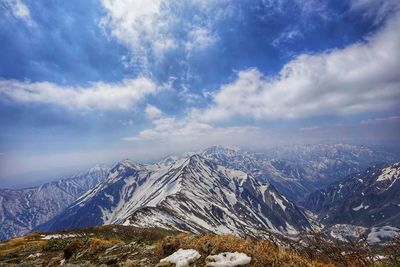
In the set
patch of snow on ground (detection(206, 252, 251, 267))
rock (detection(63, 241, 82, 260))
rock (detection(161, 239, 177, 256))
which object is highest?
patch of snow on ground (detection(206, 252, 251, 267))

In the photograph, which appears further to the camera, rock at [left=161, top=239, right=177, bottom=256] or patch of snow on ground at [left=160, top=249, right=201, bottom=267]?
rock at [left=161, top=239, right=177, bottom=256]

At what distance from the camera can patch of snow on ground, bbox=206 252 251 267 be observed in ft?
33.0

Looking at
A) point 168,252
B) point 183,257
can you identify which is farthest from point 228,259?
point 168,252

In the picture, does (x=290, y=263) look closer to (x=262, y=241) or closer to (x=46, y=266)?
(x=262, y=241)

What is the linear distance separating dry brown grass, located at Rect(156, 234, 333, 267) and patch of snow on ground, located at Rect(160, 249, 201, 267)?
0.28 meters

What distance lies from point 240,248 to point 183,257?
2.41 meters

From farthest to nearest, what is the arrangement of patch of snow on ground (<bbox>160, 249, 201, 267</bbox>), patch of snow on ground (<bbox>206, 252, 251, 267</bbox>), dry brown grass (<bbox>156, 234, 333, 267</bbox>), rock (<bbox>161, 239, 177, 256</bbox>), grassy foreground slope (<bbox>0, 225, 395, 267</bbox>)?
rock (<bbox>161, 239, 177, 256</bbox>), patch of snow on ground (<bbox>160, 249, 201, 267</bbox>), patch of snow on ground (<bbox>206, 252, 251, 267</bbox>), grassy foreground slope (<bbox>0, 225, 395, 267</bbox>), dry brown grass (<bbox>156, 234, 333, 267</bbox>)

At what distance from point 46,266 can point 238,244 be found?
37.7 feet

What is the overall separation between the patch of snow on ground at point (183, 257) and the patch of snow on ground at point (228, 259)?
76 centimetres

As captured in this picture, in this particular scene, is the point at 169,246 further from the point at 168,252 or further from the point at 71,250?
the point at 71,250

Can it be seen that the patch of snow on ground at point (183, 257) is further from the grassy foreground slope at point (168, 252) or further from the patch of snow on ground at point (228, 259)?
→ the patch of snow on ground at point (228, 259)

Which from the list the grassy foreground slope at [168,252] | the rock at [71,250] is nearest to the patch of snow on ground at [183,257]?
the grassy foreground slope at [168,252]

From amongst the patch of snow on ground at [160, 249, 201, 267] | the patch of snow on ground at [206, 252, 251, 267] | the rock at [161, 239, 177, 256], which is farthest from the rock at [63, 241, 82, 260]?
the patch of snow on ground at [206, 252, 251, 267]

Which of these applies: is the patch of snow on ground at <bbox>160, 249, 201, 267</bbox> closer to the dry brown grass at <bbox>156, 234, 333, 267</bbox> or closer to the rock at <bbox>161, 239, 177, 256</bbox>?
the dry brown grass at <bbox>156, 234, 333, 267</bbox>
